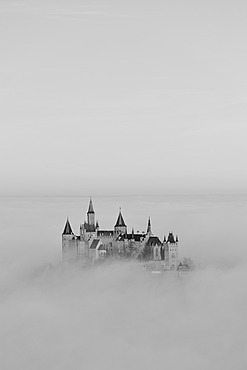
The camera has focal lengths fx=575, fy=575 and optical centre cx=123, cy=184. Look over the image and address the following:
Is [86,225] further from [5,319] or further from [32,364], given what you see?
[32,364]

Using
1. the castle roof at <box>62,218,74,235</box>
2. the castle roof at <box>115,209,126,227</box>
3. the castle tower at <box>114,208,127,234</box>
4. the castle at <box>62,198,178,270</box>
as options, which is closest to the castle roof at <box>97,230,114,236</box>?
the castle at <box>62,198,178,270</box>

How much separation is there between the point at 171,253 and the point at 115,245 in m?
2.30

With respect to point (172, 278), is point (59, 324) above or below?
below

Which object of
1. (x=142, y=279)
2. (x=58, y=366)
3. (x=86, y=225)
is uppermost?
(x=86, y=225)

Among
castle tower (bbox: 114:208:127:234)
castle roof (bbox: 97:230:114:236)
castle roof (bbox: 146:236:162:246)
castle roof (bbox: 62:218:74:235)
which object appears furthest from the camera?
castle roof (bbox: 62:218:74:235)

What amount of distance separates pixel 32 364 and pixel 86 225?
8223mm

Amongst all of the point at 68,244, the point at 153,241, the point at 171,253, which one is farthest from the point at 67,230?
the point at 171,253

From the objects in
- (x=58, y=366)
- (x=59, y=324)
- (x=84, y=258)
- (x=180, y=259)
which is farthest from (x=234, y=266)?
(x=58, y=366)

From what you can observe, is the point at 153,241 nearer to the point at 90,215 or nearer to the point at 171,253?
the point at 171,253

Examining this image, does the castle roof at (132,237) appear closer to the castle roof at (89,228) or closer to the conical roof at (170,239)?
the conical roof at (170,239)

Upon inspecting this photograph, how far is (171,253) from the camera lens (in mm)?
23109

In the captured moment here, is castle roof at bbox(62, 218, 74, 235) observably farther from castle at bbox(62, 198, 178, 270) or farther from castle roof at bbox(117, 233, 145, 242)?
castle roof at bbox(117, 233, 145, 242)

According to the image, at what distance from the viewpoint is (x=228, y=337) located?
61.1 ft

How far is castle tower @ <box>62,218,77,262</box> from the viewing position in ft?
78.2
